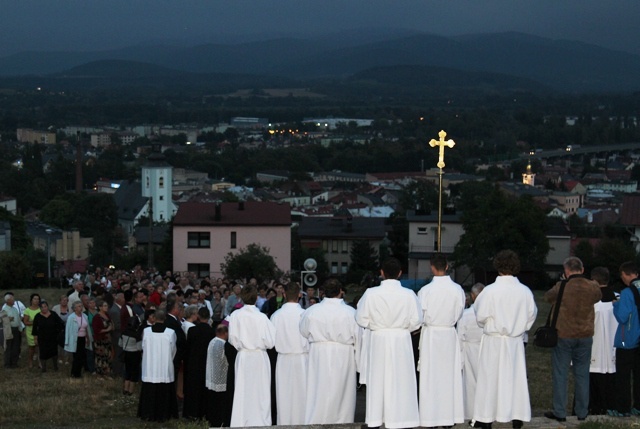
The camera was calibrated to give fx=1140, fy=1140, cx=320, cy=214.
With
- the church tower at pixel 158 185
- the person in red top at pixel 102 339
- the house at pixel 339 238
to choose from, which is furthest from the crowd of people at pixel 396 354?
the church tower at pixel 158 185

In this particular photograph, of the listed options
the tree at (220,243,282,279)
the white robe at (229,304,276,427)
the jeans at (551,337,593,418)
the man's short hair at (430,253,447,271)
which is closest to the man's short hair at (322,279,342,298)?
the white robe at (229,304,276,427)

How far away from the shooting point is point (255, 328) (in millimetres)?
11664

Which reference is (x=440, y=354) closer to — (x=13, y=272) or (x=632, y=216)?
(x=13, y=272)

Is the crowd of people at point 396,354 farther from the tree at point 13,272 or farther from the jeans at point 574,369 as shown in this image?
the tree at point 13,272

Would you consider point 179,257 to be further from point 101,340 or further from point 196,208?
point 101,340

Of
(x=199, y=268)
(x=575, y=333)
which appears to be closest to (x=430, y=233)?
(x=199, y=268)

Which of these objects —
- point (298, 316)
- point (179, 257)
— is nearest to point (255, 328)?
point (298, 316)

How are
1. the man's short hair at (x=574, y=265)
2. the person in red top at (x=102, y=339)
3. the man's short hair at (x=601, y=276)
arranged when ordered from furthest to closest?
the person in red top at (x=102, y=339)
the man's short hair at (x=601, y=276)
the man's short hair at (x=574, y=265)

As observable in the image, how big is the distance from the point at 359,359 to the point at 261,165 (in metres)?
176

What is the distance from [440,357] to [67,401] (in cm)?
551

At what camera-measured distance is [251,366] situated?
1182cm

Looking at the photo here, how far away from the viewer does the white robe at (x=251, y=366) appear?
11664 millimetres

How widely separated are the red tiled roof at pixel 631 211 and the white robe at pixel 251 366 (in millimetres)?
60145

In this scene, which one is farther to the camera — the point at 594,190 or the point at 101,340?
the point at 594,190
